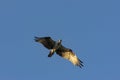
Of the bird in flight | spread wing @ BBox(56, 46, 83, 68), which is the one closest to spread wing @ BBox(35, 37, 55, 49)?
the bird in flight

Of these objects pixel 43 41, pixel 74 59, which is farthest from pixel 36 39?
pixel 74 59

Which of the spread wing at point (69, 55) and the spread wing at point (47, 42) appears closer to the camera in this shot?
the spread wing at point (47, 42)

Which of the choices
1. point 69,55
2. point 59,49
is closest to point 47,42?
point 59,49

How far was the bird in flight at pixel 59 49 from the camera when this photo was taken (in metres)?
46.4

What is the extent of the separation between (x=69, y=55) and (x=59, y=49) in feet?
3.88

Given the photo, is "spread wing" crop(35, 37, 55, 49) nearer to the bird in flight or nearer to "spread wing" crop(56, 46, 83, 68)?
the bird in flight

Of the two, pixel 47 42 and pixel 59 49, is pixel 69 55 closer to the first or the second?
pixel 59 49

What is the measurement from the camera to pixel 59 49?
47.9m

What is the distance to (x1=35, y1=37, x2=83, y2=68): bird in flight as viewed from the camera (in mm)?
46416

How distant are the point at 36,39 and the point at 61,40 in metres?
2.01

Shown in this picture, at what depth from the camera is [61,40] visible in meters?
46.5

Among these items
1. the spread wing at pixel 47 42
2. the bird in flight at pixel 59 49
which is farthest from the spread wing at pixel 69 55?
the spread wing at pixel 47 42

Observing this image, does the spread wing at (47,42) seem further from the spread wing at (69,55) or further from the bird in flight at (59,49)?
the spread wing at (69,55)

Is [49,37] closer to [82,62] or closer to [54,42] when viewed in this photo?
[54,42]
